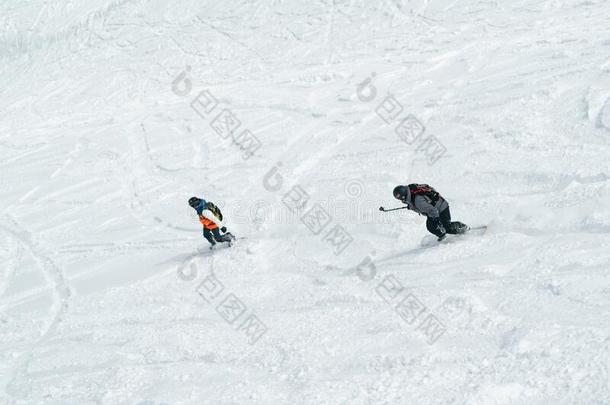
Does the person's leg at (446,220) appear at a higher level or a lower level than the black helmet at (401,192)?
lower

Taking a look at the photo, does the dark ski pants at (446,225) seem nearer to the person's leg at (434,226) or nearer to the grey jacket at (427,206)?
the person's leg at (434,226)

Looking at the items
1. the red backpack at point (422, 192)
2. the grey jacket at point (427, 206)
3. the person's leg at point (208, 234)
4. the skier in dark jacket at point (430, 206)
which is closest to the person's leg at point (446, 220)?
the skier in dark jacket at point (430, 206)

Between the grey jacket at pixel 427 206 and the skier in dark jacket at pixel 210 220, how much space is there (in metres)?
4.09

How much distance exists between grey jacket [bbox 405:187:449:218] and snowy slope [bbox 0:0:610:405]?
68cm

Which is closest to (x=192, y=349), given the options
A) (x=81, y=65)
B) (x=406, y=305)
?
(x=406, y=305)

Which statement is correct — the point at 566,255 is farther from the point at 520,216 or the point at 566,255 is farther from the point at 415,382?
the point at 415,382

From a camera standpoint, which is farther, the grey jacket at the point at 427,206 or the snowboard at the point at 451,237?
the snowboard at the point at 451,237

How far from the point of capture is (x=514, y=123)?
45.6 ft

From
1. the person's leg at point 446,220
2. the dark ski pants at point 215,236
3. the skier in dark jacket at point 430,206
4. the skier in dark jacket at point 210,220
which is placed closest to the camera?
the skier in dark jacket at point 430,206

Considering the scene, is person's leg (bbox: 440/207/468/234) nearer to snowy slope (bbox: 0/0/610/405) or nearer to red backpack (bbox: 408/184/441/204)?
snowy slope (bbox: 0/0/610/405)

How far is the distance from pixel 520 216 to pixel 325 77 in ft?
45.0

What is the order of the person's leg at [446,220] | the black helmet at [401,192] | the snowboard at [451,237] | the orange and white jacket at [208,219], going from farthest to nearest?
1. the orange and white jacket at [208,219]
2. the snowboard at [451,237]
3. the person's leg at [446,220]
4. the black helmet at [401,192]

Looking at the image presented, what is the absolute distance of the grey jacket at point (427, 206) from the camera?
928 centimetres

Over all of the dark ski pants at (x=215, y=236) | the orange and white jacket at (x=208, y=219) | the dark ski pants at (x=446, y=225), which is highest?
the orange and white jacket at (x=208, y=219)
